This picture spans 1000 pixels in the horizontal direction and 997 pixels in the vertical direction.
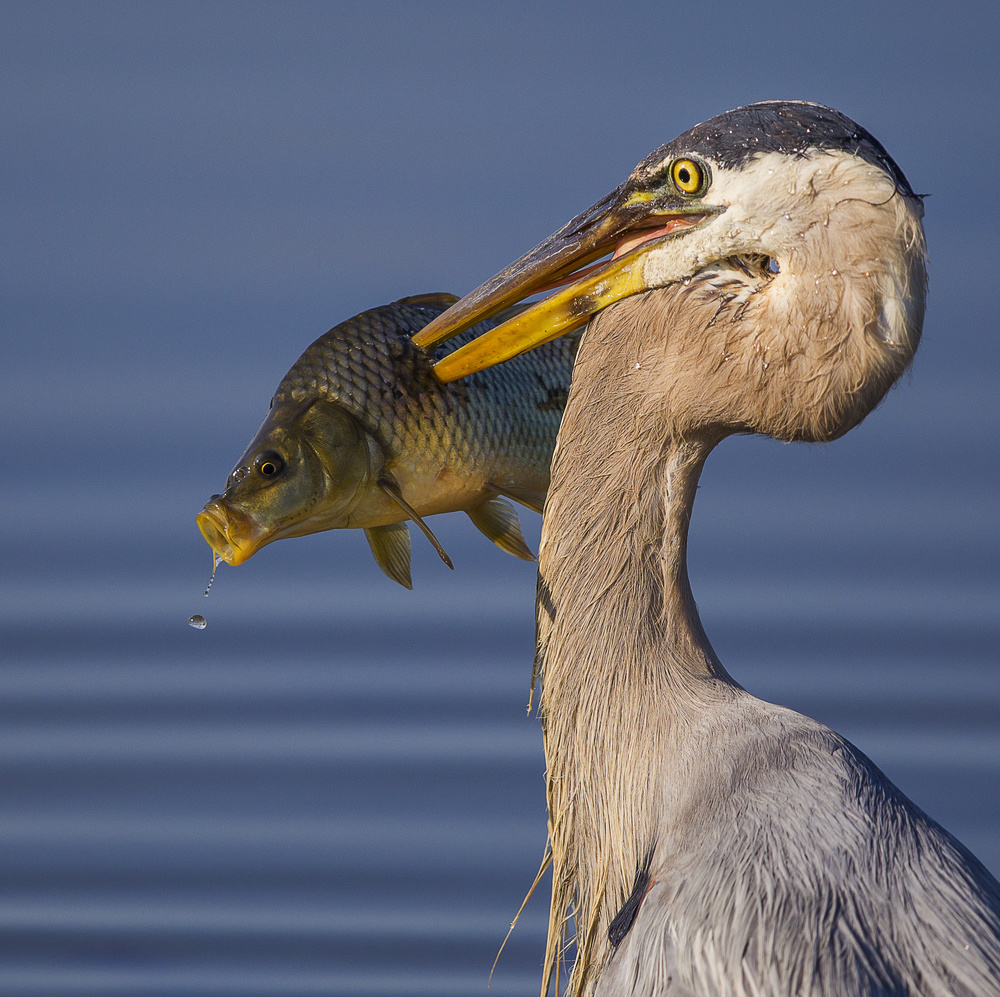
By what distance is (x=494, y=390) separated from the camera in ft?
6.46

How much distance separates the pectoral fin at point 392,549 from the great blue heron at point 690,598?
0.33m

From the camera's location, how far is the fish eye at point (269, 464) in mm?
1851

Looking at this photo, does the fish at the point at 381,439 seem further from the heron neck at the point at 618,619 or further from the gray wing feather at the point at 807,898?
the gray wing feather at the point at 807,898

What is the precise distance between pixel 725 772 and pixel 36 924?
8.33ft

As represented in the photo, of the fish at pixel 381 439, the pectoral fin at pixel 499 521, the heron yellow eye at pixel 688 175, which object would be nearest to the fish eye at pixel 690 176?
the heron yellow eye at pixel 688 175

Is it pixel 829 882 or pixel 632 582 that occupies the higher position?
pixel 632 582

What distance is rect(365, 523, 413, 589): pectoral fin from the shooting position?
214 cm

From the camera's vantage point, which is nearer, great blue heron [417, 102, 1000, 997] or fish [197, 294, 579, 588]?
great blue heron [417, 102, 1000, 997]

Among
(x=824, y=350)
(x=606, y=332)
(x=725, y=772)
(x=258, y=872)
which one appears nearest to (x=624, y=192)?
(x=606, y=332)

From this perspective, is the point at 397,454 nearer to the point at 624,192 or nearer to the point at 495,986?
the point at 624,192

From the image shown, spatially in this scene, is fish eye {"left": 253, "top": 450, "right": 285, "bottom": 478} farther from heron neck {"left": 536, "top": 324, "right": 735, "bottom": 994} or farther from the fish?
heron neck {"left": 536, "top": 324, "right": 735, "bottom": 994}

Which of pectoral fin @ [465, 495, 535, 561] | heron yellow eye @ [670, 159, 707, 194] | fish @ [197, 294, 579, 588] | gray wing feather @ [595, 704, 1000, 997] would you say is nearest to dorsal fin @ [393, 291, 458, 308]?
fish @ [197, 294, 579, 588]

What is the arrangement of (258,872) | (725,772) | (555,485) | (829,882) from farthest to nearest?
Answer: (258,872) → (555,485) → (725,772) → (829,882)

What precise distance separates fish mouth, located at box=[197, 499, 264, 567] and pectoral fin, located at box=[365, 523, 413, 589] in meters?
0.30
